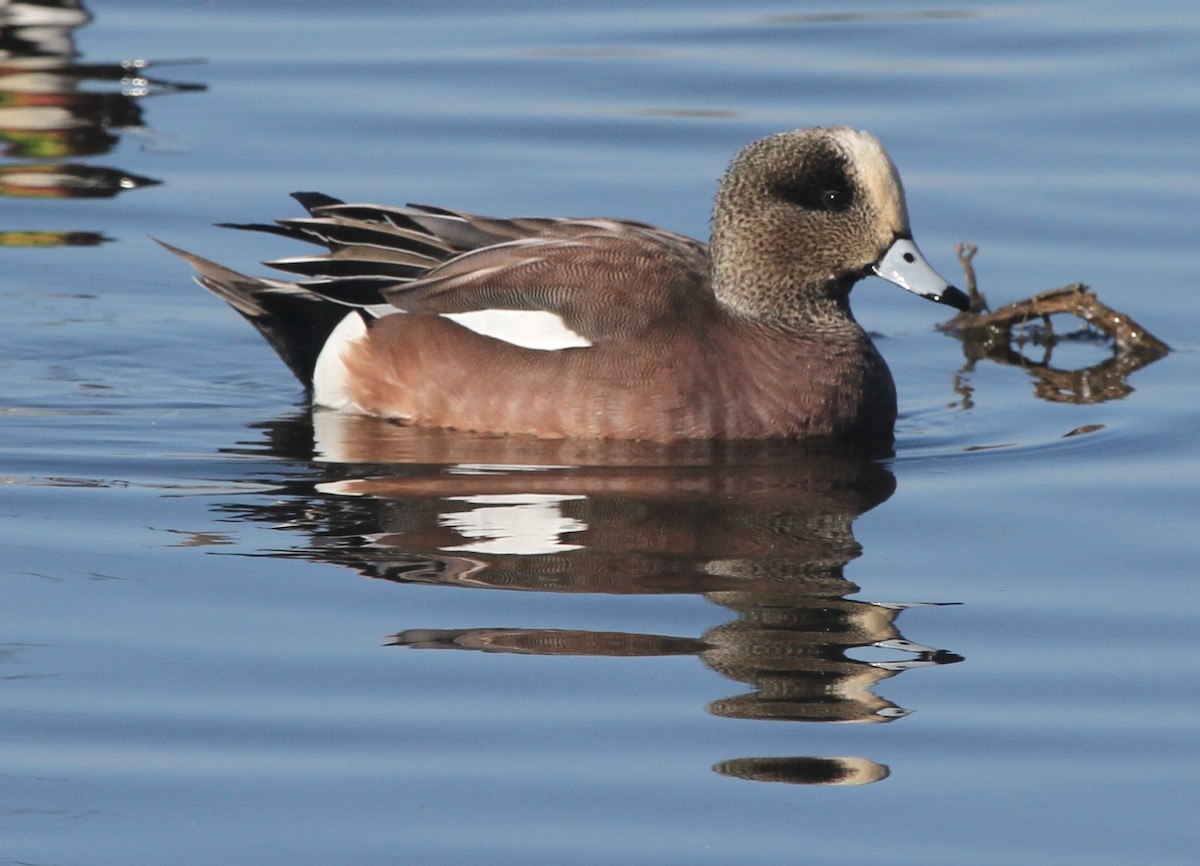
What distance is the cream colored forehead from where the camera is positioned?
6.73 m

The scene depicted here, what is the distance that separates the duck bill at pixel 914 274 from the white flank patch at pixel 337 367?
5.44 ft

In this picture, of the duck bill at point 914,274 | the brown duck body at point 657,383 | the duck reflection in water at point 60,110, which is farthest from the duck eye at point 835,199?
the duck reflection in water at point 60,110

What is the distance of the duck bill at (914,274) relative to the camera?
21.8ft

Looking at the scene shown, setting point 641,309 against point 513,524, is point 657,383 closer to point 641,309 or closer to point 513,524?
point 641,309

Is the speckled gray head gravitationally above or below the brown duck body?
above

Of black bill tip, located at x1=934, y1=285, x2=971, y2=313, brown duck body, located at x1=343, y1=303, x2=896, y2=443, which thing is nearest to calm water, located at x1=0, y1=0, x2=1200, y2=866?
brown duck body, located at x1=343, y1=303, x2=896, y2=443

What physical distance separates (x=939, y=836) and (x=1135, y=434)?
301cm

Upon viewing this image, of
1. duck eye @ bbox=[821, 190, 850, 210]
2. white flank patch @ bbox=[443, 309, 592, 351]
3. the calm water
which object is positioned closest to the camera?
the calm water

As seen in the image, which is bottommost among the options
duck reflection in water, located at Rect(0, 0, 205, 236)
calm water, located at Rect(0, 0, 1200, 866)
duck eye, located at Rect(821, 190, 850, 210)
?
calm water, located at Rect(0, 0, 1200, 866)

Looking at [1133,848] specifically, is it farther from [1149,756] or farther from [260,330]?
[260,330]

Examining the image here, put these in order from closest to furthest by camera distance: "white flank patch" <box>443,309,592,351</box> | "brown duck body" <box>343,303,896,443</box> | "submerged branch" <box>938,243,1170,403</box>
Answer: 1. "brown duck body" <box>343,303,896,443</box>
2. "white flank patch" <box>443,309,592,351</box>
3. "submerged branch" <box>938,243,1170,403</box>

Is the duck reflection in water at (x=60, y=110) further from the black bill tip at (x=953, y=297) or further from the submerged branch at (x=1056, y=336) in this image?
the black bill tip at (x=953, y=297)

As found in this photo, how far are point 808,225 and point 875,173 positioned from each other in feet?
0.94

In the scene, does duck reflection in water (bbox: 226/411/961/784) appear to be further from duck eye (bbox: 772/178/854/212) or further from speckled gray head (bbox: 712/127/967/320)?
duck eye (bbox: 772/178/854/212)
